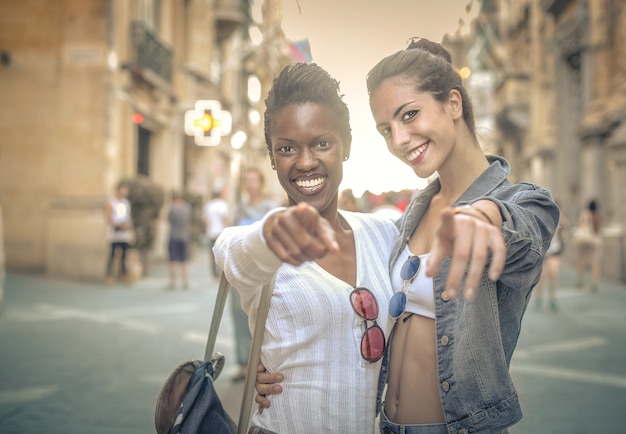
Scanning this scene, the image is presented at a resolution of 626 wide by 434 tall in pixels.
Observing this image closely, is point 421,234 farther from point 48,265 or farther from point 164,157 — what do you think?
point 164,157

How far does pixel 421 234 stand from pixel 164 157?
16463 millimetres

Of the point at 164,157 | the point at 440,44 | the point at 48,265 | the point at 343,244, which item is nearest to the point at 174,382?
the point at 343,244

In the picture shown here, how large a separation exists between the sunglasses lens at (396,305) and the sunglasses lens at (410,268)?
2.7 inches

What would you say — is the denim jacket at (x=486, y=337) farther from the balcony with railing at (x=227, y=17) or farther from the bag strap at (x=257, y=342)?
the balcony with railing at (x=227, y=17)

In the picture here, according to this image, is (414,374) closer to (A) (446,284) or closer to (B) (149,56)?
(A) (446,284)

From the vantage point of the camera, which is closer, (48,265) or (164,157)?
(48,265)

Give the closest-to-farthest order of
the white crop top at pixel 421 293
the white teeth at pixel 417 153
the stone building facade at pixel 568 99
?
the white teeth at pixel 417 153
the white crop top at pixel 421 293
the stone building facade at pixel 568 99

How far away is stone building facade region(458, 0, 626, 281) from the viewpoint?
14.6 metres

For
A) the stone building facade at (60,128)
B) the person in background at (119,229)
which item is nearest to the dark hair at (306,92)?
the person in background at (119,229)

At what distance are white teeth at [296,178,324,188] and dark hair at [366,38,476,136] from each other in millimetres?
368

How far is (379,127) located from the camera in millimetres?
1892

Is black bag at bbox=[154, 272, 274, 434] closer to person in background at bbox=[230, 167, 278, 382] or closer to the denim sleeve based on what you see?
the denim sleeve

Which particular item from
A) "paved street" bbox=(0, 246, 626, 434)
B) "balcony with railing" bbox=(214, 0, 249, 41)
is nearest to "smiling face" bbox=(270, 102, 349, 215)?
"paved street" bbox=(0, 246, 626, 434)

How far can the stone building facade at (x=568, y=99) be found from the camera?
1459cm
